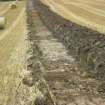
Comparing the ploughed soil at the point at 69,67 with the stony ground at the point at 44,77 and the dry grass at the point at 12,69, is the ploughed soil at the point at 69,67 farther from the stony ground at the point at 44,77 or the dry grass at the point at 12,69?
the dry grass at the point at 12,69

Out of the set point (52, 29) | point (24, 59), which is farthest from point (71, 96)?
point (52, 29)

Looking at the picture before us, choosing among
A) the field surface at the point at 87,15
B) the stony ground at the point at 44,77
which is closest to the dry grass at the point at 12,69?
the stony ground at the point at 44,77

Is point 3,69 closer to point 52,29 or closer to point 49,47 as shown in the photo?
point 49,47

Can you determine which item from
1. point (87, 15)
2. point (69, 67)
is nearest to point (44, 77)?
point (69, 67)

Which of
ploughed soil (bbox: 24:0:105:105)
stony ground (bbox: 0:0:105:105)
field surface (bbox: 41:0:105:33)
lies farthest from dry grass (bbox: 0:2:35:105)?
field surface (bbox: 41:0:105:33)

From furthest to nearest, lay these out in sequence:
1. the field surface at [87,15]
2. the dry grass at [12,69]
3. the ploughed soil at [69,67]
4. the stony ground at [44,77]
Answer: the field surface at [87,15] < the ploughed soil at [69,67] < the dry grass at [12,69] < the stony ground at [44,77]

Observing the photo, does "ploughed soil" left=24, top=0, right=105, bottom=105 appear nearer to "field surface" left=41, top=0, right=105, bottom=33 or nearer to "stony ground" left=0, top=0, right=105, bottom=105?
"stony ground" left=0, top=0, right=105, bottom=105

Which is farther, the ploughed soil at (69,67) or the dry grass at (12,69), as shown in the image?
the ploughed soil at (69,67)

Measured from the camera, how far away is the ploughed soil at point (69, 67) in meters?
11.7

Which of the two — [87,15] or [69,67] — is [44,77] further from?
[87,15]

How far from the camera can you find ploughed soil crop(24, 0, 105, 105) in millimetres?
11662

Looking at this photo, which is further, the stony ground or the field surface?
the field surface

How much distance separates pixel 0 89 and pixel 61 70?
12.5 ft

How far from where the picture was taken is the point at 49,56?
60.0ft
